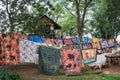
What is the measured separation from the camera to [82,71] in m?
13.7

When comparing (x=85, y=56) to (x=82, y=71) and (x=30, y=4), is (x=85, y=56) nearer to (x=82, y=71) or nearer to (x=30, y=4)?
(x=82, y=71)

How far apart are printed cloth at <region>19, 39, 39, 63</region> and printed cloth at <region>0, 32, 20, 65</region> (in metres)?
0.32

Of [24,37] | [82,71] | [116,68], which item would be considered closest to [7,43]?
[24,37]

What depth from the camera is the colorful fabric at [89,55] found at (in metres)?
14.8

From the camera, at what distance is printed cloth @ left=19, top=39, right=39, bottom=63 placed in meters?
13.6

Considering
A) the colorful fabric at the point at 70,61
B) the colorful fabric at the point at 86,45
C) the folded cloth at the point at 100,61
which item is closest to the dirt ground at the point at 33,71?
the folded cloth at the point at 100,61

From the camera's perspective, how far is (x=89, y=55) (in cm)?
1506

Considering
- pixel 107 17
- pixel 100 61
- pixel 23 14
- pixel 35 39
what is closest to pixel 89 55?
pixel 100 61

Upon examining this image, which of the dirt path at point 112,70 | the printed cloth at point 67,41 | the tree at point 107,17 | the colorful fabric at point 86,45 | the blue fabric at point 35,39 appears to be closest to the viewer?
the dirt path at point 112,70

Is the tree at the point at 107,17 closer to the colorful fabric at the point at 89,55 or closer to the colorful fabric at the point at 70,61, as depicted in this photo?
the colorful fabric at the point at 89,55

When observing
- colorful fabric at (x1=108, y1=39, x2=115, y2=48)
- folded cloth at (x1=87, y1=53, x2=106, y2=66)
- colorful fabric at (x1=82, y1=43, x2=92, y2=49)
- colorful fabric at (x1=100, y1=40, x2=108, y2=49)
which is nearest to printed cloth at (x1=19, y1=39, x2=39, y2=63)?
folded cloth at (x1=87, y1=53, x2=106, y2=66)

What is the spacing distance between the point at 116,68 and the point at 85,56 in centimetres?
182

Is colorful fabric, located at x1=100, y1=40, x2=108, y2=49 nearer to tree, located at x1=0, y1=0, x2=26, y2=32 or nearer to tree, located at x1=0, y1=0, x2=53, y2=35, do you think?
tree, located at x1=0, y1=0, x2=53, y2=35

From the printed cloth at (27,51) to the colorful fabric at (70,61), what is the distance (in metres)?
1.75
